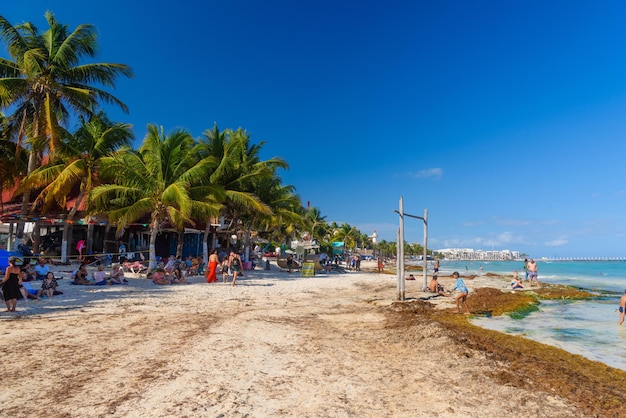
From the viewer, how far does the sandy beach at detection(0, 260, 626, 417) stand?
430cm

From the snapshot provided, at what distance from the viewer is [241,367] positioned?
5594mm

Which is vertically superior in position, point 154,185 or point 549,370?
point 154,185

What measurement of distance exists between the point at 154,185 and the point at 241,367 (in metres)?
14.7

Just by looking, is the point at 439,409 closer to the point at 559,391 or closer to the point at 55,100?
the point at 559,391

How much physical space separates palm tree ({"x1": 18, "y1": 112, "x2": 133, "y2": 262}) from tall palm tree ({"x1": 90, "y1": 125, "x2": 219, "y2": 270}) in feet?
4.56

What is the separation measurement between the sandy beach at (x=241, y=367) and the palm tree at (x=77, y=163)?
9851mm

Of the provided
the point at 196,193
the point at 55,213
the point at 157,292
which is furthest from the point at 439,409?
the point at 55,213

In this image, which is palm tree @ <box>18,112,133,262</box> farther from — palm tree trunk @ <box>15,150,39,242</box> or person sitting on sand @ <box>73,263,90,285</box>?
person sitting on sand @ <box>73,263,90,285</box>

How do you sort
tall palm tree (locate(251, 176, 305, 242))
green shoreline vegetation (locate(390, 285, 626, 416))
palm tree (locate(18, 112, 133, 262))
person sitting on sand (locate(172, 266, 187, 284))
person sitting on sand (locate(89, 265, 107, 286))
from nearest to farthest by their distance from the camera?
green shoreline vegetation (locate(390, 285, 626, 416)) → person sitting on sand (locate(89, 265, 107, 286)) → person sitting on sand (locate(172, 266, 187, 284)) → palm tree (locate(18, 112, 133, 262)) → tall palm tree (locate(251, 176, 305, 242))

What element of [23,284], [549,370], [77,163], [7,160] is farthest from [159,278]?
[549,370]

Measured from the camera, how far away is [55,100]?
19000mm

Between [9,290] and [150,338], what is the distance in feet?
14.4

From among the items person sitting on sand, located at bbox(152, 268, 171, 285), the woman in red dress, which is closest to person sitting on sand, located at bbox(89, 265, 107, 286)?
person sitting on sand, located at bbox(152, 268, 171, 285)

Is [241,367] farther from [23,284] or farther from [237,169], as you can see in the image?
[237,169]
